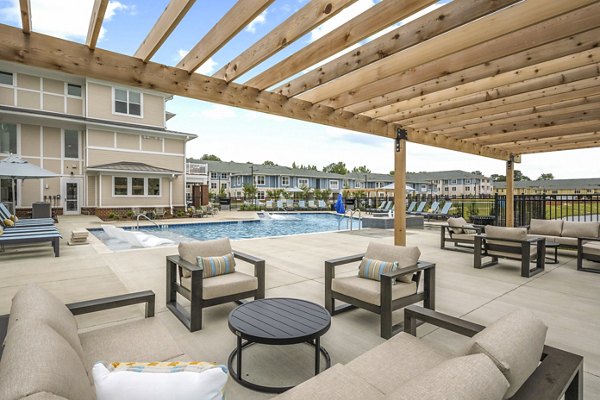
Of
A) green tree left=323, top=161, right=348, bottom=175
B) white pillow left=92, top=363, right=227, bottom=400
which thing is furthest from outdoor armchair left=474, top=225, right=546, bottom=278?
green tree left=323, top=161, right=348, bottom=175

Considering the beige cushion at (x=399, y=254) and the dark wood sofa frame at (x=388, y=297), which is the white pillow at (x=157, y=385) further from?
the beige cushion at (x=399, y=254)

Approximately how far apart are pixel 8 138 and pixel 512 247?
21646 mm

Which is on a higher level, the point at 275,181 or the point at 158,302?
the point at 275,181

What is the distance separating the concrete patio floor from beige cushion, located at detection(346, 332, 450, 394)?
10.2 inches

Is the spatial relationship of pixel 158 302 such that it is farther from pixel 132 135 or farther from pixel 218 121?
pixel 218 121

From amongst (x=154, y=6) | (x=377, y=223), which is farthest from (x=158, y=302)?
(x=377, y=223)

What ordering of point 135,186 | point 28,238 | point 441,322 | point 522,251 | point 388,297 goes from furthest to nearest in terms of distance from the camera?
point 135,186
point 28,238
point 522,251
point 388,297
point 441,322

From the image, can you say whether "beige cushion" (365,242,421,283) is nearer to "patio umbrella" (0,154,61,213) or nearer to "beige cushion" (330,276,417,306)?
"beige cushion" (330,276,417,306)

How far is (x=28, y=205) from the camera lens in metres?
16.5

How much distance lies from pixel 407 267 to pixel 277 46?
2.78 m

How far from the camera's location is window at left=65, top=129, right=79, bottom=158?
17750 mm

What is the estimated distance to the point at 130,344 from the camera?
2.27 metres

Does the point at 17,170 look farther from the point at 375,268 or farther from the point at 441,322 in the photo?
the point at 441,322

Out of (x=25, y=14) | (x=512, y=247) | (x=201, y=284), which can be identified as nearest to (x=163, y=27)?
(x=25, y=14)
